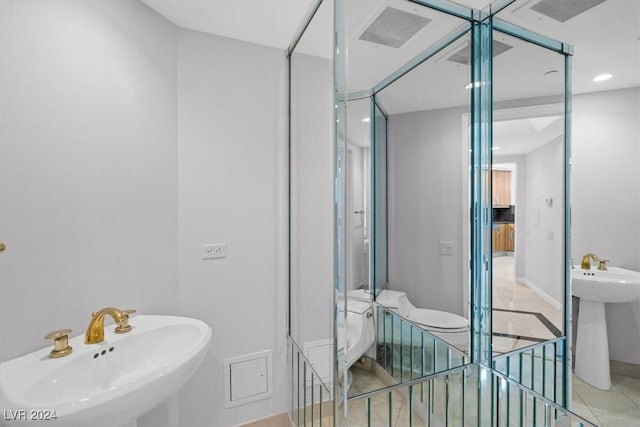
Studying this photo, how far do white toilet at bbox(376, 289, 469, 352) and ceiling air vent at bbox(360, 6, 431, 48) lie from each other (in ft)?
3.75

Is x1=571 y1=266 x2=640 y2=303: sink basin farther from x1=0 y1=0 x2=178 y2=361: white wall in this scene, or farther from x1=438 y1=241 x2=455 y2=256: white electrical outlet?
x1=0 y1=0 x2=178 y2=361: white wall

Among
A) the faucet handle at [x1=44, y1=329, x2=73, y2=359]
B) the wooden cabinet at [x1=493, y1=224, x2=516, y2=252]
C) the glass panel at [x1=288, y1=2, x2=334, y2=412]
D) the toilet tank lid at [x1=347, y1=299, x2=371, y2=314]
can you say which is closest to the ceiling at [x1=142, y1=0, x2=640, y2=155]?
the glass panel at [x1=288, y1=2, x2=334, y2=412]

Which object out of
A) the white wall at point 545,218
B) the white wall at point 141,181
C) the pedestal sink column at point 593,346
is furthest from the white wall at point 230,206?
the pedestal sink column at point 593,346

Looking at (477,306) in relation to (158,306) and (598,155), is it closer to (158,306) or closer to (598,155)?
(598,155)

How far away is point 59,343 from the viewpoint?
1.10 m

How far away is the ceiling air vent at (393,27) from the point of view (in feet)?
4.09

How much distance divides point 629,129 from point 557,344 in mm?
699

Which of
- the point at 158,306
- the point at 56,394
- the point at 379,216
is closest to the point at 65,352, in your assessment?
the point at 56,394

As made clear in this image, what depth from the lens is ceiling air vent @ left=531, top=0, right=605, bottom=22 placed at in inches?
32.8

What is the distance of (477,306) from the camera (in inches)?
54.1

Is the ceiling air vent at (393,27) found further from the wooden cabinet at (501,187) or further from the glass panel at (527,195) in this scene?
the wooden cabinet at (501,187)

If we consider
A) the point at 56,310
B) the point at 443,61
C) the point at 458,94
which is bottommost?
the point at 56,310

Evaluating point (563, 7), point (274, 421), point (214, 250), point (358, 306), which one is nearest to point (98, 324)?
point (214, 250)

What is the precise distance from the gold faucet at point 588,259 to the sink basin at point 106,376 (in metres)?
1.37
